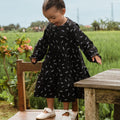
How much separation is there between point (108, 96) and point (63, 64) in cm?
50

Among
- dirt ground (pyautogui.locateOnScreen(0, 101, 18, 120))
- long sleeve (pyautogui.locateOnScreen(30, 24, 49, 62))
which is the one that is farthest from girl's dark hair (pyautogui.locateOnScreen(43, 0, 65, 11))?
dirt ground (pyautogui.locateOnScreen(0, 101, 18, 120))

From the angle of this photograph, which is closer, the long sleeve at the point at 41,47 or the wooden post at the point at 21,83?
the long sleeve at the point at 41,47

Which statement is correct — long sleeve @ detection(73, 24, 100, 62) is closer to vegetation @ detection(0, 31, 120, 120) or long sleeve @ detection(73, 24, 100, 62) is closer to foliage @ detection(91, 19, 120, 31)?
vegetation @ detection(0, 31, 120, 120)

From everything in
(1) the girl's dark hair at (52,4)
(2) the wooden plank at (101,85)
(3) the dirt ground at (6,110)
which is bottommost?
(3) the dirt ground at (6,110)

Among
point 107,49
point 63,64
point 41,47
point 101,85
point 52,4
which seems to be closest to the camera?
point 101,85

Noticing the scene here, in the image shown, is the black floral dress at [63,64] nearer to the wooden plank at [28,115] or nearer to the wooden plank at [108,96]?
the wooden plank at [28,115]

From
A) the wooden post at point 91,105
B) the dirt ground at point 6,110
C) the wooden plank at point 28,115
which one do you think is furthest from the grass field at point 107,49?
the wooden post at point 91,105

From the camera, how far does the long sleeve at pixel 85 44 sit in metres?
1.62

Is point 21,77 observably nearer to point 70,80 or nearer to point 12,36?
point 70,80

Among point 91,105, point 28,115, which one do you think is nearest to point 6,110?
point 28,115

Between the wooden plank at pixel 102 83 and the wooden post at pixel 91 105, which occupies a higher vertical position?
the wooden plank at pixel 102 83

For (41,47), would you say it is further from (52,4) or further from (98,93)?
(98,93)

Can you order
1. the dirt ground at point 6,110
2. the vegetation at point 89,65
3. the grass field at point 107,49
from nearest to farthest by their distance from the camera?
the vegetation at point 89,65, the dirt ground at point 6,110, the grass field at point 107,49

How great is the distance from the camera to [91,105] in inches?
53.1
